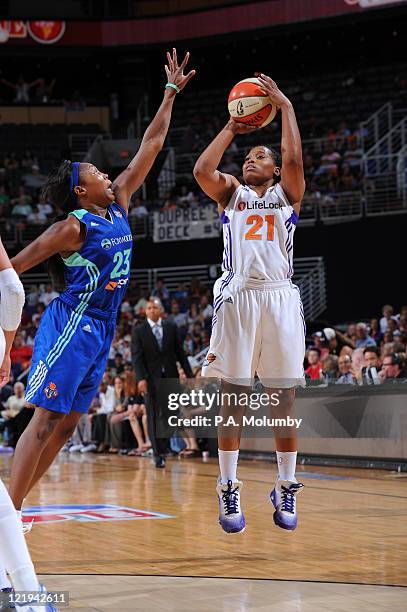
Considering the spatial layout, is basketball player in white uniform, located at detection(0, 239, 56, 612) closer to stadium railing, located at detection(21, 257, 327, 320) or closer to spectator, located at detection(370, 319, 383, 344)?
spectator, located at detection(370, 319, 383, 344)

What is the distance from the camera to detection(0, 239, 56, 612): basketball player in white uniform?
11.3ft

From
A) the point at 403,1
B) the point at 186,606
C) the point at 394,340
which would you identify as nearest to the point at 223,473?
the point at 186,606

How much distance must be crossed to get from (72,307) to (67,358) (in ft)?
1.00

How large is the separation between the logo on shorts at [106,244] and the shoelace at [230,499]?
1.63 m

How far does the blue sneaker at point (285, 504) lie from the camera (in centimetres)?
560

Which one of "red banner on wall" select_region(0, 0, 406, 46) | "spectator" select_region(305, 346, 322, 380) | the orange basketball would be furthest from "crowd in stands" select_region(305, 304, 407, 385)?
"red banner on wall" select_region(0, 0, 406, 46)

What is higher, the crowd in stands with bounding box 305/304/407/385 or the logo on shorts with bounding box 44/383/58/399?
the logo on shorts with bounding box 44/383/58/399

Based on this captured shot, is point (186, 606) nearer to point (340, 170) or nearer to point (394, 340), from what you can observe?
point (394, 340)

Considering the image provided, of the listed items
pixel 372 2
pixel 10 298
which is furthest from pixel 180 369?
pixel 372 2

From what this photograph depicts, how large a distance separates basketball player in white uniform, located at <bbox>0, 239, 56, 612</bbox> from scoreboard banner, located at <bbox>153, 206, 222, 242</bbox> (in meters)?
16.1

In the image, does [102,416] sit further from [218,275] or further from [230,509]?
[230,509]

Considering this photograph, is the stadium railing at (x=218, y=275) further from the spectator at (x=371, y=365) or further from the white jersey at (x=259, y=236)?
the white jersey at (x=259, y=236)

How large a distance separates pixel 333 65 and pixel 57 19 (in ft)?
26.2

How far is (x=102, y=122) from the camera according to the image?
2884cm
